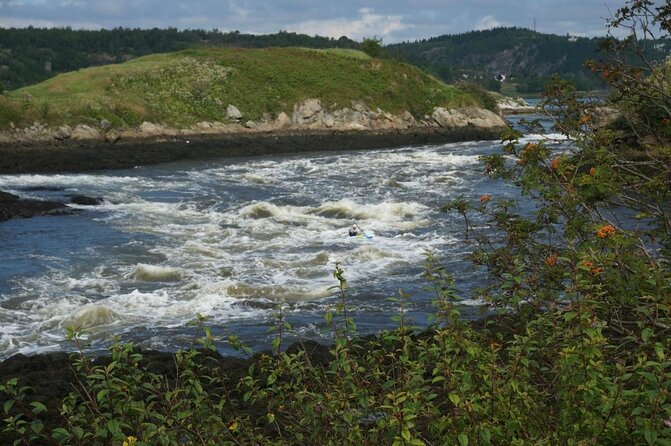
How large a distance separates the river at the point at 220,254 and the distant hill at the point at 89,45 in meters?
110

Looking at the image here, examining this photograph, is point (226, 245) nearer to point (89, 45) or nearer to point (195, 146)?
point (195, 146)

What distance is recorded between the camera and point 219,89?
239ft

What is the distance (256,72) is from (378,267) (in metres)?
59.5

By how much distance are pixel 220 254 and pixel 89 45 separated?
550 feet

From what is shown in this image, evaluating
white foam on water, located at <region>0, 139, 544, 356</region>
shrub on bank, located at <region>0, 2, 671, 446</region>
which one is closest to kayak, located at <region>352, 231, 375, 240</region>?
white foam on water, located at <region>0, 139, 544, 356</region>

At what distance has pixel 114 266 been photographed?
21984mm

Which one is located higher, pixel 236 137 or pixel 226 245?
pixel 236 137

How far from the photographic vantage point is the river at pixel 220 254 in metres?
16.6

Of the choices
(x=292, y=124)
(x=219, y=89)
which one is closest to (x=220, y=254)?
(x=292, y=124)

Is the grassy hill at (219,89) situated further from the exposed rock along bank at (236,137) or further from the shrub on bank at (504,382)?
the shrub on bank at (504,382)

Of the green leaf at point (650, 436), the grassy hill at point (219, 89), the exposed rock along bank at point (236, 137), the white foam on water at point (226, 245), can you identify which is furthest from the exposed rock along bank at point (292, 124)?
the green leaf at point (650, 436)

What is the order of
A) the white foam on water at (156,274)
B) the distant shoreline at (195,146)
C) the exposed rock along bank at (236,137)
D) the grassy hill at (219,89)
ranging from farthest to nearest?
the grassy hill at (219,89), the exposed rock along bank at (236,137), the distant shoreline at (195,146), the white foam on water at (156,274)

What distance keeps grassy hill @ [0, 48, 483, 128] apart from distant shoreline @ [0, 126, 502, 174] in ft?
11.7

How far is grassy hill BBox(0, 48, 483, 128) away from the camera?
6028 centimetres
